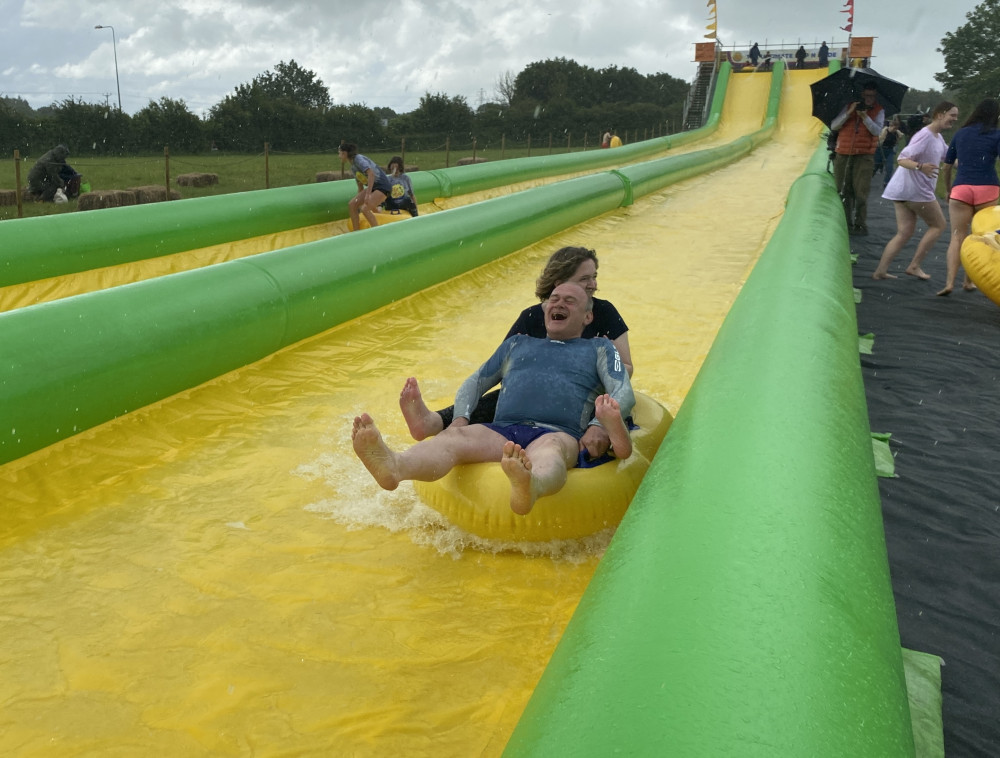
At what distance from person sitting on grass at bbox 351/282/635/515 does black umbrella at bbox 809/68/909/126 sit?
5.55m

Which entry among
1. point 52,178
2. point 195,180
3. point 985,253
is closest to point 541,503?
point 985,253

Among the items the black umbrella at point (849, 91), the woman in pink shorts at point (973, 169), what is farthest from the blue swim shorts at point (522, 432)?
the black umbrella at point (849, 91)

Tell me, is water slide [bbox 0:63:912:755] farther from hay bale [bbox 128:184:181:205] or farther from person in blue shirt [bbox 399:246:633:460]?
hay bale [bbox 128:184:181:205]

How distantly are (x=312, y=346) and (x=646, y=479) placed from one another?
7.63 feet

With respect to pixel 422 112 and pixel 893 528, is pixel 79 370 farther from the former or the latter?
pixel 422 112

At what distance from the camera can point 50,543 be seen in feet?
6.81

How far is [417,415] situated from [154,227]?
3937 mm

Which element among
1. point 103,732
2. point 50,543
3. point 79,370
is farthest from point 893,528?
point 79,370

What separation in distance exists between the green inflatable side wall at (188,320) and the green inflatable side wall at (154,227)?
5.77 feet

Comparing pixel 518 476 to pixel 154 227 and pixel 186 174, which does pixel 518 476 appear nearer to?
pixel 154 227

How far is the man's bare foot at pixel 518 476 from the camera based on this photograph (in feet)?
5.78

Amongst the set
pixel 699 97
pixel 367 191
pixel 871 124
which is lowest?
pixel 367 191

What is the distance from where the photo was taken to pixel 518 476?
1782 millimetres

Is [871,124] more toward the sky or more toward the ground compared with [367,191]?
more toward the sky
